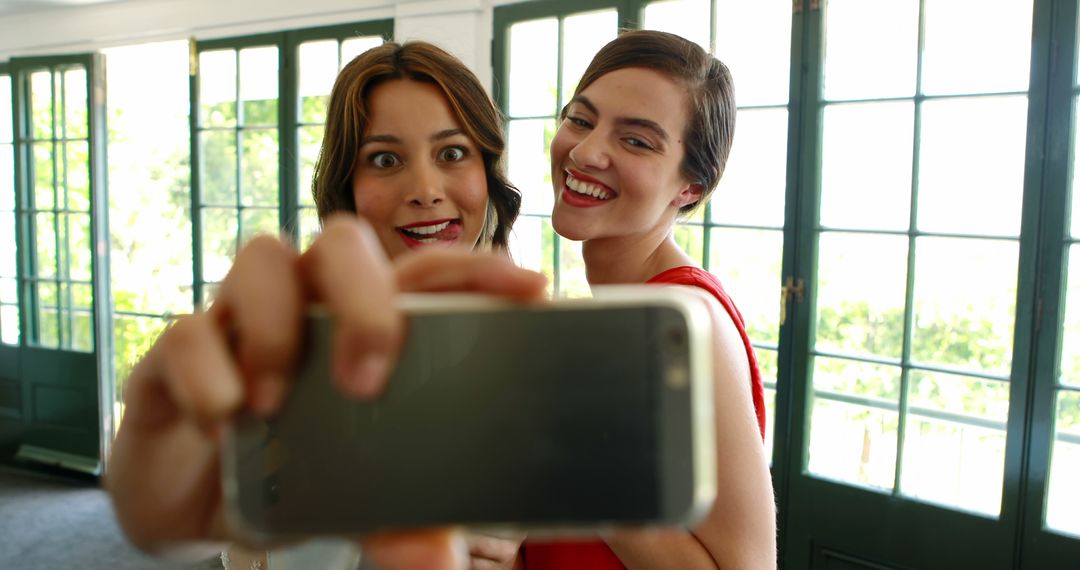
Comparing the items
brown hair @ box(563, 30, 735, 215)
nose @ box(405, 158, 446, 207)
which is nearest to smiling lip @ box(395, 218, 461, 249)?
nose @ box(405, 158, 446, 207)

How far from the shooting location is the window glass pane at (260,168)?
4289 mm

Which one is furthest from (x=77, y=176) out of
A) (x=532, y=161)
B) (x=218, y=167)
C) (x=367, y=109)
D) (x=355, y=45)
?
(x=367, y=109)

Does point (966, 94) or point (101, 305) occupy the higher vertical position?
point (966, 94)

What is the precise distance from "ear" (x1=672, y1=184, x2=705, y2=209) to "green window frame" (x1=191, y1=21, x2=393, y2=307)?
292cm

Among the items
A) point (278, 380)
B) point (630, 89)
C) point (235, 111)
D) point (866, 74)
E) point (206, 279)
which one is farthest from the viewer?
point (206, 279)

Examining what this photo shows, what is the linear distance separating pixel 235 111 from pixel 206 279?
1.08 m

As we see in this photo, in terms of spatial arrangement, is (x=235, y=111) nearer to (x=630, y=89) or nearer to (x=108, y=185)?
(x=108, y=185)

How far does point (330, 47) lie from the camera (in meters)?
3.96

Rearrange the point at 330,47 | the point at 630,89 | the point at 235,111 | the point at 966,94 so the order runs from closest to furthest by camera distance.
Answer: the point at 630,89, the point at 966,94, the point at 330,47, the point at 235,111

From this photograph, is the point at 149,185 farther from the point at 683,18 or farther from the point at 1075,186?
the point at 1075,186

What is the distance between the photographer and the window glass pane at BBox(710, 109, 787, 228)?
2.79m

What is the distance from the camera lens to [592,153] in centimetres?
120

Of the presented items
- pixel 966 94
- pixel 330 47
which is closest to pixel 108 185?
pixel 330 47

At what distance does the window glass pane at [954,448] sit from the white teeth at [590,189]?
6.28 ft
